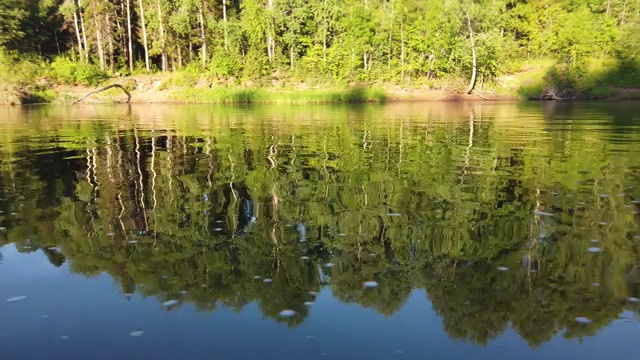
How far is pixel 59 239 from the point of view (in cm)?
773

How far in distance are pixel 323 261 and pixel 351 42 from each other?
198ft

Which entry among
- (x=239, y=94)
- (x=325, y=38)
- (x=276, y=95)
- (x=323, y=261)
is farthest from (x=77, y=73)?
(x=323, y=261)

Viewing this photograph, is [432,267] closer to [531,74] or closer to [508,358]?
[508,358]

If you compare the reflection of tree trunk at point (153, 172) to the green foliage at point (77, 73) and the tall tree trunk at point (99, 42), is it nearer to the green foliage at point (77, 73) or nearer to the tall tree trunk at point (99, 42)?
the green foliage at point (77, 73)

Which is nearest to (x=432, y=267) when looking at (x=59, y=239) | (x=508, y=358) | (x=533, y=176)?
(x=508, y=358)

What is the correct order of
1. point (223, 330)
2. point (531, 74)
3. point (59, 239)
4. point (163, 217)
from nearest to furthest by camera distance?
point (223, 330)
point (59, 239)
point (163, 217)
point (531, 74)

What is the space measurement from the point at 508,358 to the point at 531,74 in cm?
6209

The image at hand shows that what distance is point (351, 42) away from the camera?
63250 millimetres

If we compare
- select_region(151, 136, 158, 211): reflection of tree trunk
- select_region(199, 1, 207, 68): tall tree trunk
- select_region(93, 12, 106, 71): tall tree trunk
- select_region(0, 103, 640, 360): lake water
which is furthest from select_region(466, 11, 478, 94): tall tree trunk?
select_region(93, 12, 106, 71): tall tree trunk

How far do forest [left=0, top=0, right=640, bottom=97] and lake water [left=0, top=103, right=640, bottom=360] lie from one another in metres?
49.6

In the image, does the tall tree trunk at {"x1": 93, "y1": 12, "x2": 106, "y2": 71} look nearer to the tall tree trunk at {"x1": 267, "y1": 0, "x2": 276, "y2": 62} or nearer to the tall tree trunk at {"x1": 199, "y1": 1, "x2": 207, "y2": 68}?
the tall tree trunk at {"x1": 199, "y1": 1, "x2": 207, "y2": 68}

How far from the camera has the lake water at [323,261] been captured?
480 cm

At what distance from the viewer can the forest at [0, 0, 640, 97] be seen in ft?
189

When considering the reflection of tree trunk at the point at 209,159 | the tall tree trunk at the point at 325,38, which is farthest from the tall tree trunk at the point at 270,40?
the reflection of tree trunk at the point at 209,159
